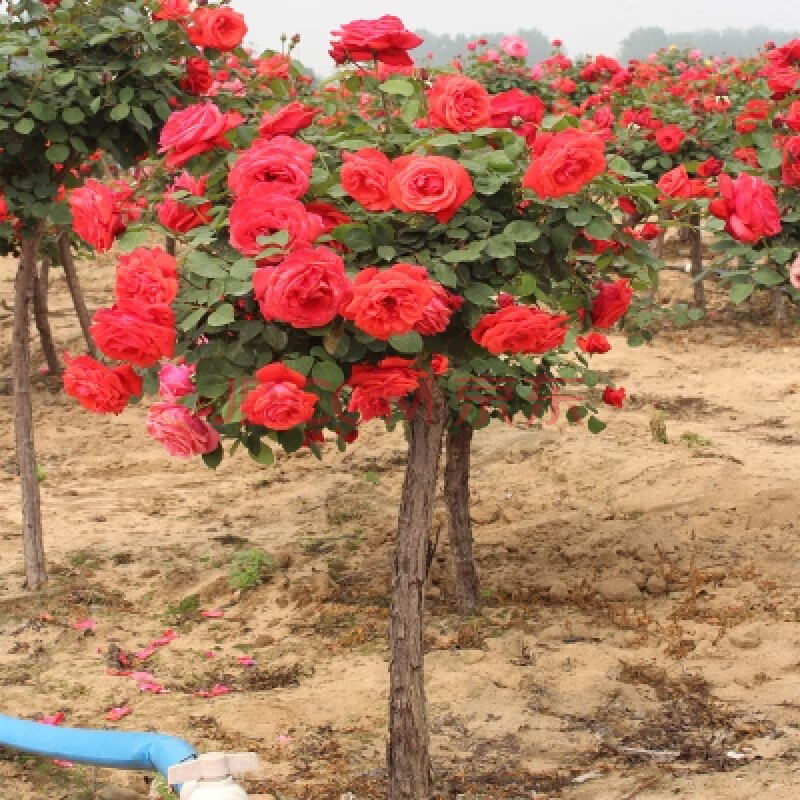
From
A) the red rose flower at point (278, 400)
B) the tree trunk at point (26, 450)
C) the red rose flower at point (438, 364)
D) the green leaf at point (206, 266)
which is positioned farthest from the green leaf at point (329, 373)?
the tree trunk at point (26, 450)

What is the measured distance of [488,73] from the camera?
1221cm

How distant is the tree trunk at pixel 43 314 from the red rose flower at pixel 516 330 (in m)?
6.96

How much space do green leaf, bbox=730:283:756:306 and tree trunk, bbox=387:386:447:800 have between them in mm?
794

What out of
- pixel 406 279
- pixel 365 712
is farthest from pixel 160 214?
pixel 365 712

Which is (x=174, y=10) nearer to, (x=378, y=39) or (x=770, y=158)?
(x=378, y=39)

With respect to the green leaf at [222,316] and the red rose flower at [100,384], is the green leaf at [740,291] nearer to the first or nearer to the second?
the green leaf at [222,316]

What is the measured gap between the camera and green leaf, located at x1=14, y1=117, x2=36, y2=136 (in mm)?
4449

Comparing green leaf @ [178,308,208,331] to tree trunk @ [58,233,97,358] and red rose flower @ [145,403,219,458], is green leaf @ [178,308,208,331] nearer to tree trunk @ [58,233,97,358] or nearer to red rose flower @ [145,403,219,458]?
red rose flower @ [145,403,219,458]

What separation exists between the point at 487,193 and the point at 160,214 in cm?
76

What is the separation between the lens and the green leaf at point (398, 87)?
2.81 metres

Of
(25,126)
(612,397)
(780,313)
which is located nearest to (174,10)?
(25,126)

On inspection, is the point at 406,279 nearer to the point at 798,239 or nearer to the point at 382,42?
the point at 382,42

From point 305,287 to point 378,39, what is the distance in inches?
28.9

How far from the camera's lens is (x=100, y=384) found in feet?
8.40
